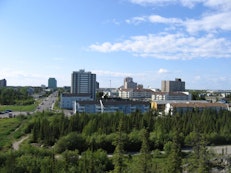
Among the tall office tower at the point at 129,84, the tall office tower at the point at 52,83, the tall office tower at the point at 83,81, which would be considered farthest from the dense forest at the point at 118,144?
the tall office tower at the point at 52,83

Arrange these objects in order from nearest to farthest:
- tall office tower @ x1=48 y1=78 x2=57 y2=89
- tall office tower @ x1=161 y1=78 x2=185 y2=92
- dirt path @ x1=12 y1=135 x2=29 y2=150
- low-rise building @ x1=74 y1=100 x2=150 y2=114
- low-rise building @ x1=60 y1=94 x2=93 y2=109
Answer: dirt path @ x1=12 y1=135 x2=29 y2=150 < low-rise building @ x1=74 y1=100 x2=150 y2=114 < low-rise building @ x1=60 y1=94 x2=93 y2=109 < tall office tower @ x1=161 y1=78 x2=185 y2=92 < tall office tower @ x1=48 y1=78 x2=57 y2=89

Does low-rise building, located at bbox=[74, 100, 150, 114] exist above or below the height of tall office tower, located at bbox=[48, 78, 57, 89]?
below

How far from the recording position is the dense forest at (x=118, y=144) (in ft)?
70.6

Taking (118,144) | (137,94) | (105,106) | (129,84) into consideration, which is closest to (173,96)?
(137,94)

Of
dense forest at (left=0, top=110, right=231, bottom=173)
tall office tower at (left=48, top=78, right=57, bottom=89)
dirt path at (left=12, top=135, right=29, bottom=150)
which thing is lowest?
dirt path at (left=12, top=135, right=29, bottom=150)

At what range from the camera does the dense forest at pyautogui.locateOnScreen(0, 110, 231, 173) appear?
70.6 feet

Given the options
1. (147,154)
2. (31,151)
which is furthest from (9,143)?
(147,154)

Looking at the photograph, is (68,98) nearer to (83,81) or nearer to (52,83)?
(83,81)

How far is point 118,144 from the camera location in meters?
21.9

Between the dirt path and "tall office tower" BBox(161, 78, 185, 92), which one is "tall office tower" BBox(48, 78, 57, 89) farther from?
the dirt path

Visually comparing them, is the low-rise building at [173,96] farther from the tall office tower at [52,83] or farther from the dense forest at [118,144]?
the tall office tower at [52,83]

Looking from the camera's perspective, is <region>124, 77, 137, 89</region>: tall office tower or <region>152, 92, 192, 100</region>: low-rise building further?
<region>124, 77, 137, 89</region>: tall office tower

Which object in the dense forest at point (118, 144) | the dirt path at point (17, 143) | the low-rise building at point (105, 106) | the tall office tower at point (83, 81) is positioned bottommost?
the dirt path at point (17, 143)

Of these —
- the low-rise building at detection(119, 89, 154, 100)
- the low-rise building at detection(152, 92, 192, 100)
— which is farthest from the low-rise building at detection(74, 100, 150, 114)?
the low-rise building at detection(119, 89, 154, 100)
